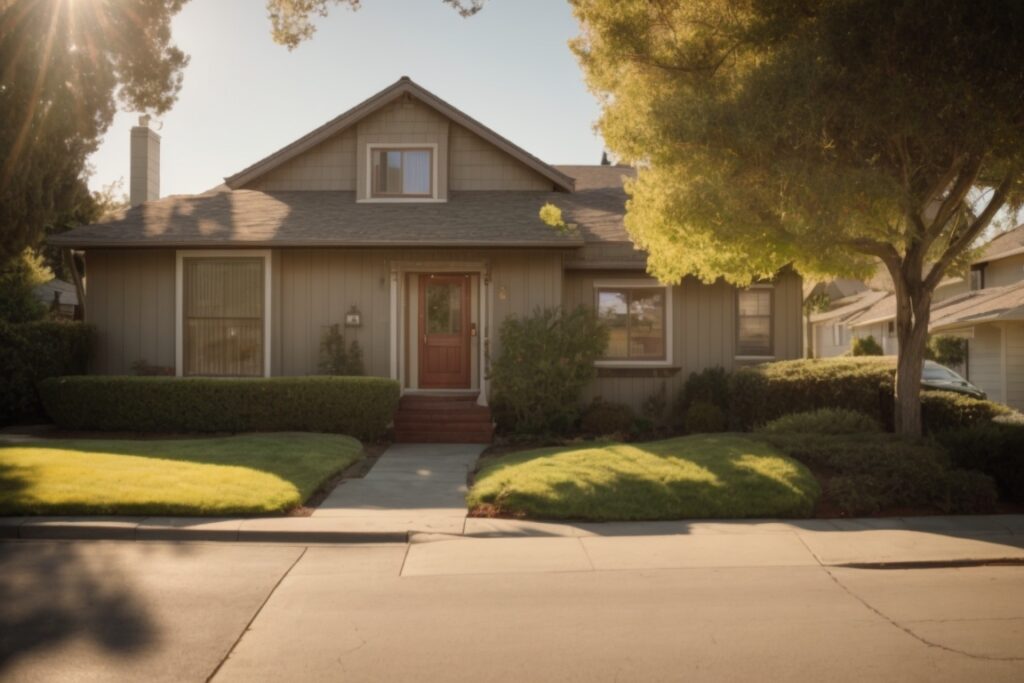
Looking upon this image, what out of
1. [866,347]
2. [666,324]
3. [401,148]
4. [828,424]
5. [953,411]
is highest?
[401,148]

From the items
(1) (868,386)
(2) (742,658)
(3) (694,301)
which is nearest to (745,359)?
(3) (694,301)

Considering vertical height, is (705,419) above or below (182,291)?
below

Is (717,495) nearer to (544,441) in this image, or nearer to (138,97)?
(544,441)

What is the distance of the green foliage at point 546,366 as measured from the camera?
14.6 metres

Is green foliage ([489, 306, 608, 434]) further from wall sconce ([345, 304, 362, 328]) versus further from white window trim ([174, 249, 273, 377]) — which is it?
white window trim ([174, 249, 273, 377])

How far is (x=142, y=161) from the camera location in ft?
70.8

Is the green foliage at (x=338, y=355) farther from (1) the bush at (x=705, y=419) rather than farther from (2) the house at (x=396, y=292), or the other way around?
(1) the bush at (x=705, y=419)

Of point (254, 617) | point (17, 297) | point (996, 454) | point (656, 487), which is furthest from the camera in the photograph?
point (17, 297)

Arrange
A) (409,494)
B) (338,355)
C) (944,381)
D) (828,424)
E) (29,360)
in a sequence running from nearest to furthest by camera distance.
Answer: (409,494) < (828,424) < (29,360) < (338,355) < (944,381)

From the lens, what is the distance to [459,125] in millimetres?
18531

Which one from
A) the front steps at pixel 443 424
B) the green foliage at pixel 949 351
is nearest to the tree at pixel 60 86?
the front steps at pixel 443 424

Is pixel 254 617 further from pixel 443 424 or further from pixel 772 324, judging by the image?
pixel 772 324

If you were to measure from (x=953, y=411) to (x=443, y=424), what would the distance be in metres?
8.09

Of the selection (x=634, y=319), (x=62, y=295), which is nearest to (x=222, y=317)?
(x=634, y=319)
